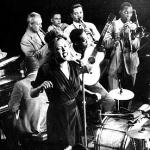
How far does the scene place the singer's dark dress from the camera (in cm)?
456

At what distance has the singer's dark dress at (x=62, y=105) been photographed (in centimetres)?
456

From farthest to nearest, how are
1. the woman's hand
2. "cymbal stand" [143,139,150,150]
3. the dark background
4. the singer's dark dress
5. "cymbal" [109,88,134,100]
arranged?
the dark background
"cymbal" [109,88,134,100]
"cymbal stand" [143,139,150,150]
the singer's dark dress
the woman's hand

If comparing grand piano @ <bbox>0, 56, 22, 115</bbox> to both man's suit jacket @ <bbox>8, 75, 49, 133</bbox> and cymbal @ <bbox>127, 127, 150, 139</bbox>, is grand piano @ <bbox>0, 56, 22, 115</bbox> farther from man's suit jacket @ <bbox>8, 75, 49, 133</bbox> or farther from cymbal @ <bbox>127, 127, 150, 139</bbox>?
cymbal @ <bbox>127, 127, 150, 139</bbox>

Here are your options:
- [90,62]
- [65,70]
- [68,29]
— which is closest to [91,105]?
[90,62]

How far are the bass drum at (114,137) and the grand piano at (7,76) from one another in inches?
67.1

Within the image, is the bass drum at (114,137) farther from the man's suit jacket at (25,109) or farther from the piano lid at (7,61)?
the piano lid at (7,61)

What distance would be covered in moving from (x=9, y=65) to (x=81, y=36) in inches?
67.3

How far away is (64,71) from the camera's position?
4668 mm

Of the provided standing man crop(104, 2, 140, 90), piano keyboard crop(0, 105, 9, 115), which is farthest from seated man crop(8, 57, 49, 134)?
standing man crop(104, 2, 140, 90)

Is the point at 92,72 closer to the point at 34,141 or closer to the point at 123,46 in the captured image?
the point at 123,46

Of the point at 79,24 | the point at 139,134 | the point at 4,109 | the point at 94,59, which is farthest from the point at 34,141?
→ the point at 79,24

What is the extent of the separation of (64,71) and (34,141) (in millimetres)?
1674

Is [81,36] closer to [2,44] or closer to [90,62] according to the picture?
[90,62]

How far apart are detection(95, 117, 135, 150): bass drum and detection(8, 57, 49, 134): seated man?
107cm
